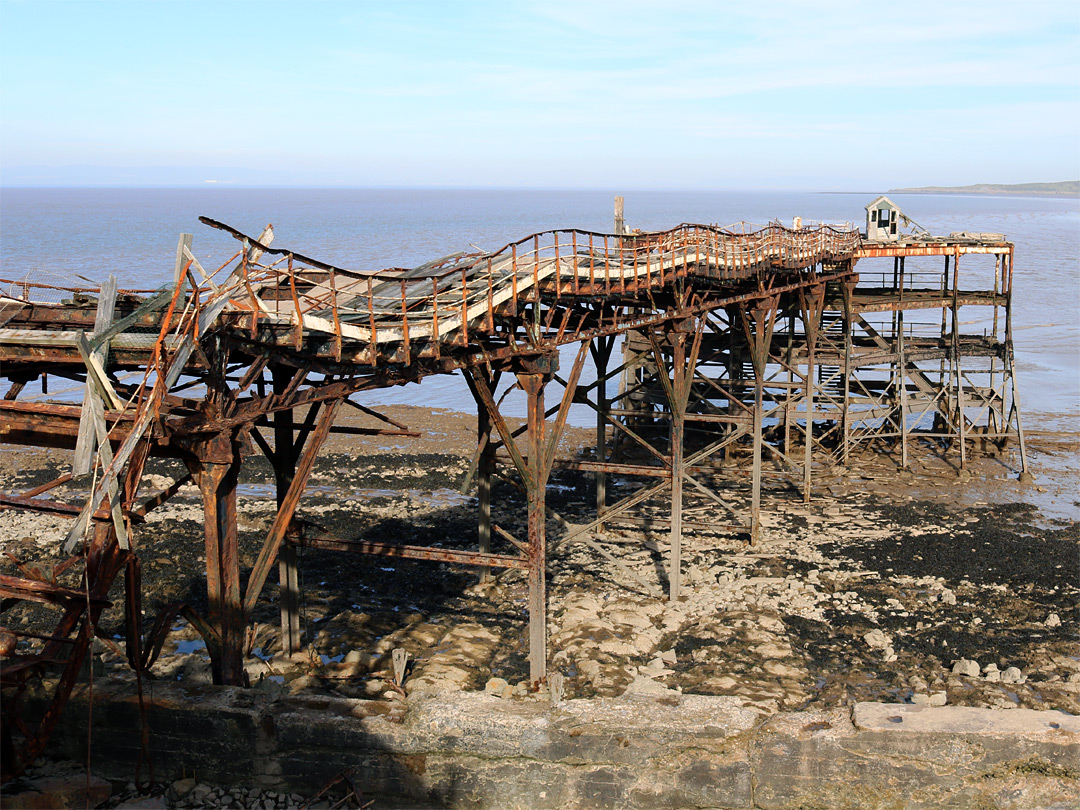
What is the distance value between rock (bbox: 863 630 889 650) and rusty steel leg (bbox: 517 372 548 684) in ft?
17.5

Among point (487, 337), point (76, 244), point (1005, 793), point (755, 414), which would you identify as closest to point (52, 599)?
point (487, 337)

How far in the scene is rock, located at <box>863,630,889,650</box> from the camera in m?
14.5

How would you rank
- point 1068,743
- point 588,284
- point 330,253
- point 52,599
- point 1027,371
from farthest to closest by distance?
point 330,253, point 1027,371, point 588,284, point 1068,743, point 52,599

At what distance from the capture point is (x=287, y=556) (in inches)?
524

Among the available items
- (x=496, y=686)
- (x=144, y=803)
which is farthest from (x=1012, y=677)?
(x=144, y=803)

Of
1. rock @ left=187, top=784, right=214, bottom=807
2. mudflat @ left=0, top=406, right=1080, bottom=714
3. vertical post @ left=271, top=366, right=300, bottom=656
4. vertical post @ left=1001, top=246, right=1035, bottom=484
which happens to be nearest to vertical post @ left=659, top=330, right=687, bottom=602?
mudflat @ left=0, top=406, right=1080, bottom=714

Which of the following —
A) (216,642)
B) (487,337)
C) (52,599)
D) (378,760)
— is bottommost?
(378,760)

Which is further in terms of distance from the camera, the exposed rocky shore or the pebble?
the pebble

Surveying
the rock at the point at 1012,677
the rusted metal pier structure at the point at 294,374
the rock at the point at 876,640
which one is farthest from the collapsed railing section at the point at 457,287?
the rock at the point at 1012,677

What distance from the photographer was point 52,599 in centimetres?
845

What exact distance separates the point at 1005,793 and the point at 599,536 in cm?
1010

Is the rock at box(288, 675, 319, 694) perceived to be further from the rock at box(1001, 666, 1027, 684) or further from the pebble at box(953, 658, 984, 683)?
the rock at box(1001, 666, 1027, 684)

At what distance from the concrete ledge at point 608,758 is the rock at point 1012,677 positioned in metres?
3.92

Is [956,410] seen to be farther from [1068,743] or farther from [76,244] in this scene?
[76,244]
